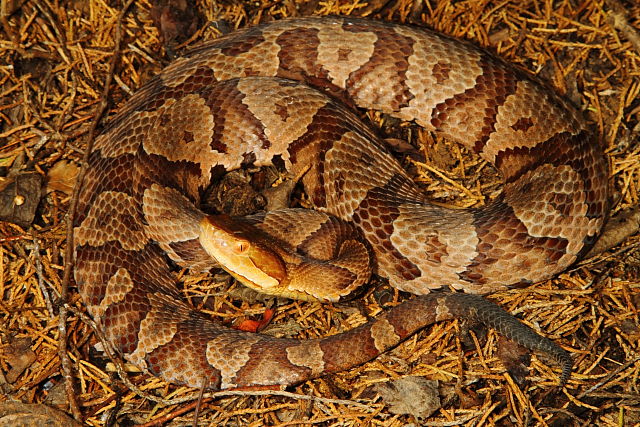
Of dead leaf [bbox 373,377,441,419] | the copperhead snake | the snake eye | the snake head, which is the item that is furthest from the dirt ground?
the snake eye

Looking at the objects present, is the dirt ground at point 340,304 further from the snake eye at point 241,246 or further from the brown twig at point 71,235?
the snake eye at point 241,246

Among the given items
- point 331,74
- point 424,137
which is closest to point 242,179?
point 331,74

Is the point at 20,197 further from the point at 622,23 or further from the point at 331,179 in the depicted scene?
the point at 622,23

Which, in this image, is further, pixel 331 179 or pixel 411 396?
pixel 331 179

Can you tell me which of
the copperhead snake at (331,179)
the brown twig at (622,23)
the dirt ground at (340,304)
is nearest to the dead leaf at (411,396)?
the dirt ground at (340,304)

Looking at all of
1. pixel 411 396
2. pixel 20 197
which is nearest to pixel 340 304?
pixel 411 396

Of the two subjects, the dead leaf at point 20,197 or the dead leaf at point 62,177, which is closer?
the dead leaf at point 20,197
